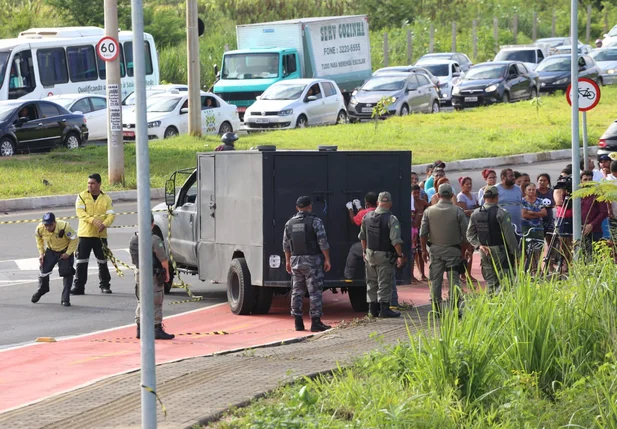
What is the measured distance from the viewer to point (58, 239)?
608 inches

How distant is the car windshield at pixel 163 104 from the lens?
3434cm

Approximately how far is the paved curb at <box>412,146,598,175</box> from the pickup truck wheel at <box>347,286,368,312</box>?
42.1 ft

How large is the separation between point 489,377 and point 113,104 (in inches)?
669

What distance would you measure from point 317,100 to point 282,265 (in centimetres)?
2296

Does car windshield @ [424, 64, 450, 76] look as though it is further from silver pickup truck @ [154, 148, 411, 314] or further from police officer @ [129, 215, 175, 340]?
police officer @ [129, 215, 175, 340]

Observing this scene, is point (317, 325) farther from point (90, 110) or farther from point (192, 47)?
point (90, 110)

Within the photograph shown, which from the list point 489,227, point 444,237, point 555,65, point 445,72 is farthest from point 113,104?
point 445,72

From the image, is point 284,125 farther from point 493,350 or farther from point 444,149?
point 493,350

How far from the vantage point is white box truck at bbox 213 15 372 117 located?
41.0 m

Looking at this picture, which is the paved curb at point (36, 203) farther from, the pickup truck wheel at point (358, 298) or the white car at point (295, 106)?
the white car at point (295, 106)

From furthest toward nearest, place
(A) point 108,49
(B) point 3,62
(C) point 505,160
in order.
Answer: (B) point 3,62 → (C) point 505,160 → (A) point 108,49

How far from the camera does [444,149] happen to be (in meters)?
30.6

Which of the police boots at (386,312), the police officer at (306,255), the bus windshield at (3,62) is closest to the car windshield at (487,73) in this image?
the bus windshield at (3,62)

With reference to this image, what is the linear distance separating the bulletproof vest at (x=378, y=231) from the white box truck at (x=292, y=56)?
27.6 metres
